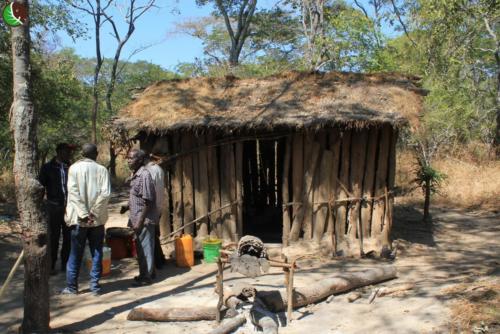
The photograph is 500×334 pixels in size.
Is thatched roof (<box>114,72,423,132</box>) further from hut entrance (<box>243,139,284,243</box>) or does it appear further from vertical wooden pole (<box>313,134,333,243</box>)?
hut entrance (<box>243,139,284,243</box>)

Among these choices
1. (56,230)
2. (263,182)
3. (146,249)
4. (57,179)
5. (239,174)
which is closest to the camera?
(146,249)

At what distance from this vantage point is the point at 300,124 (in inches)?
299

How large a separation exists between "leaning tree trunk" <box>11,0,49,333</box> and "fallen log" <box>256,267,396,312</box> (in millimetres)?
2065

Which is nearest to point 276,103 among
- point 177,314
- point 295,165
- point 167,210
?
point 295,165

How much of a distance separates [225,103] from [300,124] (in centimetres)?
149

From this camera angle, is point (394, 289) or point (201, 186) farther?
point (201, 186)

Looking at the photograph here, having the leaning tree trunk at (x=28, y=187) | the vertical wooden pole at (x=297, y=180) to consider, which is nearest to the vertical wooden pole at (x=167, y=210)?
the vertical wooden pole at (x=297, y=180)

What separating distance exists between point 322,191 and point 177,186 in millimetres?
2257

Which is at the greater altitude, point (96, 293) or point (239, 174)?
point (239, 174)

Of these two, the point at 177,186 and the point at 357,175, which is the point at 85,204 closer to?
the point at 177,186

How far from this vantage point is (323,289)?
5.82 metres

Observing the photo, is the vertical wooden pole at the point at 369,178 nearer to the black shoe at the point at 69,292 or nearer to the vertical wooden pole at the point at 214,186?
the vertical wooden pole at the point at 214,186

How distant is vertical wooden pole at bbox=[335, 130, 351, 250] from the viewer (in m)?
8.21

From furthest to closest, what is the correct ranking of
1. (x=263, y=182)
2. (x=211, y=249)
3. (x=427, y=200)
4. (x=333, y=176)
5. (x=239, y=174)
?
1. (x=263, y=182)
2. (x=427, y=200)
3. (x=239, y=174)
4. (x=333, y=176)
5. (x=211, y=249)
